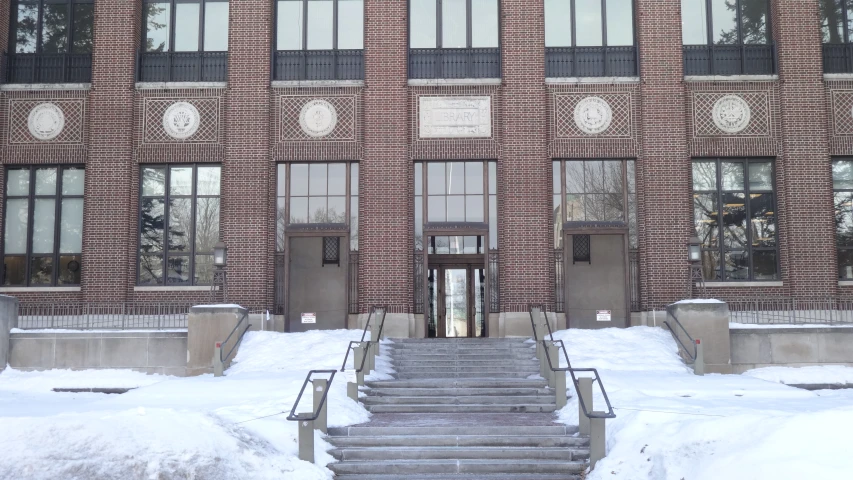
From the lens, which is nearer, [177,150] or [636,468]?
[636,468]

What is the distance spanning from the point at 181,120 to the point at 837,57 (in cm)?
1814

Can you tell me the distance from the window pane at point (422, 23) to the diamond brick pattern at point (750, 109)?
24.3 feet

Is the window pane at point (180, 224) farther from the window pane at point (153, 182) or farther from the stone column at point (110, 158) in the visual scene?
the stone column at point (110, 158)

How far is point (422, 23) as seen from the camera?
990 inches

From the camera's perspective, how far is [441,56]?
2486 centimetres

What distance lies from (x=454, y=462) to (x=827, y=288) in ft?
49.0

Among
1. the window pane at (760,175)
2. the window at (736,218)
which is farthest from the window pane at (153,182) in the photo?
the window pane at (760,175)

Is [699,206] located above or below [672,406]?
above

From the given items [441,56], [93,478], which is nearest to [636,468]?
[93,478]

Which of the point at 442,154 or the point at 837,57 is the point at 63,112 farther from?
the point at 837,57

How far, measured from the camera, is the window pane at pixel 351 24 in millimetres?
25109

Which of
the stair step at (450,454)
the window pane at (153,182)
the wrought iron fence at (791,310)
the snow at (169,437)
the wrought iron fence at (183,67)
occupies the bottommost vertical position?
the stair step at (450,454)

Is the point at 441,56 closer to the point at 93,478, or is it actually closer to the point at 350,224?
the point at 350,224

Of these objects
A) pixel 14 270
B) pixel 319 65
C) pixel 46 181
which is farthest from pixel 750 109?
pixel 14 270
